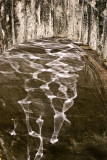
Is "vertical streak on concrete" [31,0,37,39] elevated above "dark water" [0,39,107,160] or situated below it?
above

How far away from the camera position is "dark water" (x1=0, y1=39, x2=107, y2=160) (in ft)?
9.50

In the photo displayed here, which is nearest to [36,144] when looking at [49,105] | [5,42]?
[49,105]

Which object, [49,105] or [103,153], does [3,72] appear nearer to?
[49,105]

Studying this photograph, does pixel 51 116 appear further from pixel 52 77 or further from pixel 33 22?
pixel 33 22

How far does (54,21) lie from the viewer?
4559mm

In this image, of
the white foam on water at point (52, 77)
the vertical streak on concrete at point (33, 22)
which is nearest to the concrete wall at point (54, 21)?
the vertical streak on concrete at point (33, 22)

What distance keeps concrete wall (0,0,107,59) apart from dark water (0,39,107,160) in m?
1.25

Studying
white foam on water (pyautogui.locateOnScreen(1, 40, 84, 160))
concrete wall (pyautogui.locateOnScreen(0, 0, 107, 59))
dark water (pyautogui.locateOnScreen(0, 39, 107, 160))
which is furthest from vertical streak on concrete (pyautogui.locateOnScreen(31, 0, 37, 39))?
dark water (pyautogui.locateOnScreen(0, 39, 107, 160))

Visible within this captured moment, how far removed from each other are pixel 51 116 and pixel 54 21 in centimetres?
208

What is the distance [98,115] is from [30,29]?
2136mm

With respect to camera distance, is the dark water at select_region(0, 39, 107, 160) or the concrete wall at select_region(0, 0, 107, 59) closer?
the dark water at select_region(0, 39, 107, 160)

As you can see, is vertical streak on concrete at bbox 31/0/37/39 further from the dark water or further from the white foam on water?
the dark water

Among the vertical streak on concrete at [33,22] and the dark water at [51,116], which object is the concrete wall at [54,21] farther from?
the dark water at [51,116]

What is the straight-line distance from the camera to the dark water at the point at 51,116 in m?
2.89
